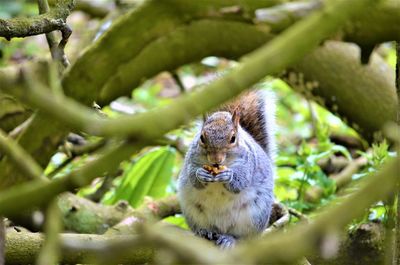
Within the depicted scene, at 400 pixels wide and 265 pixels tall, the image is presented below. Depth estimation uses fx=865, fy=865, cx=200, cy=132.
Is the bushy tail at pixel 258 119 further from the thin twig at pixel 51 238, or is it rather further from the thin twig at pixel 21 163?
the thin twig at pixel 51 238

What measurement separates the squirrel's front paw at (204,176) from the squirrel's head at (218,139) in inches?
2.0

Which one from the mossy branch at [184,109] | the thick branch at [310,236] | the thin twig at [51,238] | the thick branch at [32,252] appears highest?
the mossy branch at [184,109]

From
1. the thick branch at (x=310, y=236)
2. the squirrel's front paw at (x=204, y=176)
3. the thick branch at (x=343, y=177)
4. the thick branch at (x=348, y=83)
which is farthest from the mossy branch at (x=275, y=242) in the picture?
the thick branch at (x=348, y=83)

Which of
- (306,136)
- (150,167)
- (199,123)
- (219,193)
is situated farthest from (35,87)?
(306,136)

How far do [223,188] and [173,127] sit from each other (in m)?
1.35

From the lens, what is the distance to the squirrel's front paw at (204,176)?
94.7 inches

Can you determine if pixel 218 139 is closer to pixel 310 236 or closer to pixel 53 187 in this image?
pixel 53 187

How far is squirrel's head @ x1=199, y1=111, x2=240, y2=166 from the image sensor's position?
2453 mm

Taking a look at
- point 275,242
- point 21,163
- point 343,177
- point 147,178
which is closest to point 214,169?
point 147,178

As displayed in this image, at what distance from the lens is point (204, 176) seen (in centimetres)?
241

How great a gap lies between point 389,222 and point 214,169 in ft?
1.67

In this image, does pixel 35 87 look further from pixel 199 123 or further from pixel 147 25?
pixel 199 123

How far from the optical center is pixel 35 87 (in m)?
1.05

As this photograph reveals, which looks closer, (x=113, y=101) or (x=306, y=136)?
(x=113, y=101)
